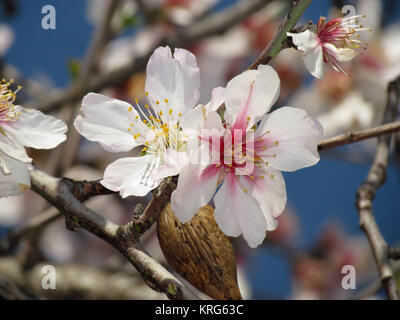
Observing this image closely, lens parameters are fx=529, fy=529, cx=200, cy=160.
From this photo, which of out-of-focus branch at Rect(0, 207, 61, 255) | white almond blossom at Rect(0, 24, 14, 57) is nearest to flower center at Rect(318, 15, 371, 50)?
out-of-focus branch at Rect(0, 207, 61, 255)

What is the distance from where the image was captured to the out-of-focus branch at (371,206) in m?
0.37

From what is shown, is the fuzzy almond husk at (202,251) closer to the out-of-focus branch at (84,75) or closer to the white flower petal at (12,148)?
the white flower petal at (12,148)

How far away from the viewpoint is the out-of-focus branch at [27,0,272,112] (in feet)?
1.97

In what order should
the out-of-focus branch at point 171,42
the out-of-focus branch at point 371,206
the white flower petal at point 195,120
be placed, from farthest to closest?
the out-of-focus branch at point 171,42
the out-of-focus branch at point 371,206
the white flower petal at point 195,120

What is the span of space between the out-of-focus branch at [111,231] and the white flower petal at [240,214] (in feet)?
0.11

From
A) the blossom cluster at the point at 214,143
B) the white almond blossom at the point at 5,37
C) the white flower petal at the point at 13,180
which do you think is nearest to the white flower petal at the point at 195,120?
the blossom cluster at the point at 214,143

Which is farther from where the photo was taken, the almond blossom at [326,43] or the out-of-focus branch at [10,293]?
the out-of-focus branch at [10,293]

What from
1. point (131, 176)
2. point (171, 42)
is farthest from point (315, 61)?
point (171, 42)

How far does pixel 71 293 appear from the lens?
63 centimetres

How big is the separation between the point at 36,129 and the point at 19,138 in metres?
0.01

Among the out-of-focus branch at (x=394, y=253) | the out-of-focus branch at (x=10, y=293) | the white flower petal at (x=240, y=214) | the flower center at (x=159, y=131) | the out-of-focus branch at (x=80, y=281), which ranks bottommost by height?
the out-of-focus branch at (x=80, y=281)
